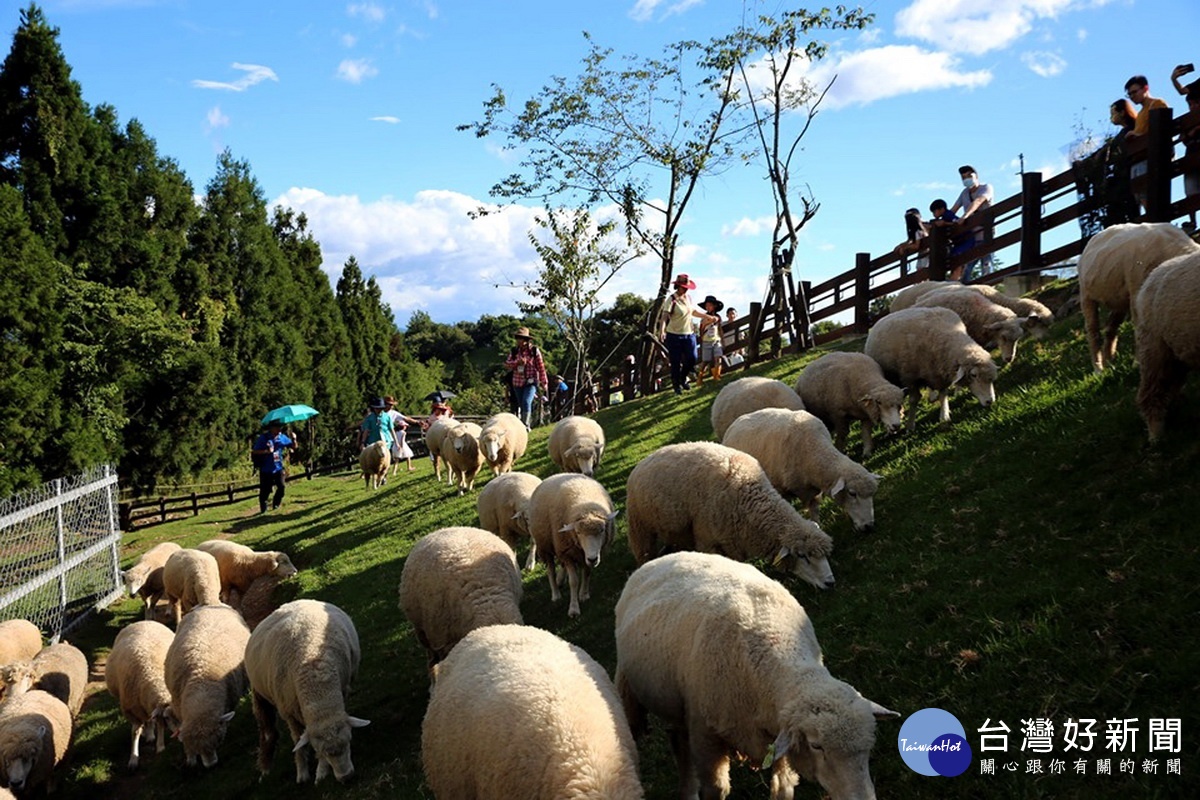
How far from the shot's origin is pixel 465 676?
13.6 ft

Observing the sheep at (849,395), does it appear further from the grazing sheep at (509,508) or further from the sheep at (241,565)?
the sheep at (241,565)

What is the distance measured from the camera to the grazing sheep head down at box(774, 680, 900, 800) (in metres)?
3.41

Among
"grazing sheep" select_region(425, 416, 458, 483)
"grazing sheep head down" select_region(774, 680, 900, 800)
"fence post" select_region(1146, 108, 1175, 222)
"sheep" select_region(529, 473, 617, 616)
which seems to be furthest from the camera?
"grazing sheep" select_region(425, 416, 458, 483)

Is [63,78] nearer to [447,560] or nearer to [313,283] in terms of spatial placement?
[313,283]

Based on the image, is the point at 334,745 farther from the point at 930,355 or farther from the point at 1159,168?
the point at 1159,168

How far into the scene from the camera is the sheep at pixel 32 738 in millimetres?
6746

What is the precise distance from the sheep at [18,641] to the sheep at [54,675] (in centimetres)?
25

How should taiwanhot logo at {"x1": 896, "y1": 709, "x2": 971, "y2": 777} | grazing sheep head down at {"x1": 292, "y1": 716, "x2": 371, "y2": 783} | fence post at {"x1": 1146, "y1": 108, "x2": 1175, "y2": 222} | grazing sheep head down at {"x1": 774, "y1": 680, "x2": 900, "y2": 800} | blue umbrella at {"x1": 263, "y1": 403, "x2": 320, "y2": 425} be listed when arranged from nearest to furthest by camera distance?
grazing sheep head down at {"x1": 774, "y1": 680, "x2": 900, "y2": 800} → taiwanhot logo at {"x1": 896, "y1": 709, "x2": 971, "y2": 777} → grazing sheep head down at {"x1": 292, "y1": 716, "x2": 371, "y2": 783} → fence post at {"x1": 1146, "y1": 108, "x2": 1175, "y2": 222} → blue umbrella at {"x1": 263, "y1": 403, "x2": 320, "y2": 425}

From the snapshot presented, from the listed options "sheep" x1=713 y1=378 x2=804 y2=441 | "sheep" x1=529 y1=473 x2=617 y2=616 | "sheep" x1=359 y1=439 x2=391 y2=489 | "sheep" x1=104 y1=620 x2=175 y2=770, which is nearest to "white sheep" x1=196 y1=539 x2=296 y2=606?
"sheep" x1=104 y1=620 x2=175 y2=770

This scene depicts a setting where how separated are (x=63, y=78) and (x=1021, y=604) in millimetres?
23851

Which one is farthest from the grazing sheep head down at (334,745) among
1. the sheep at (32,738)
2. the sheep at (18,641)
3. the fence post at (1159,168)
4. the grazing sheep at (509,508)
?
the fence post at (1159,168)

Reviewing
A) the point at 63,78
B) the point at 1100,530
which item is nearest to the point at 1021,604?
the point at 1100,530

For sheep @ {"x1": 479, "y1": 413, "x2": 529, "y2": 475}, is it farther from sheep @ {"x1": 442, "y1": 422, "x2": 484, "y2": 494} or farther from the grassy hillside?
the grassy hillside

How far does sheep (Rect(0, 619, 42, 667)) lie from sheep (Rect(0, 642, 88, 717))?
249 mm
